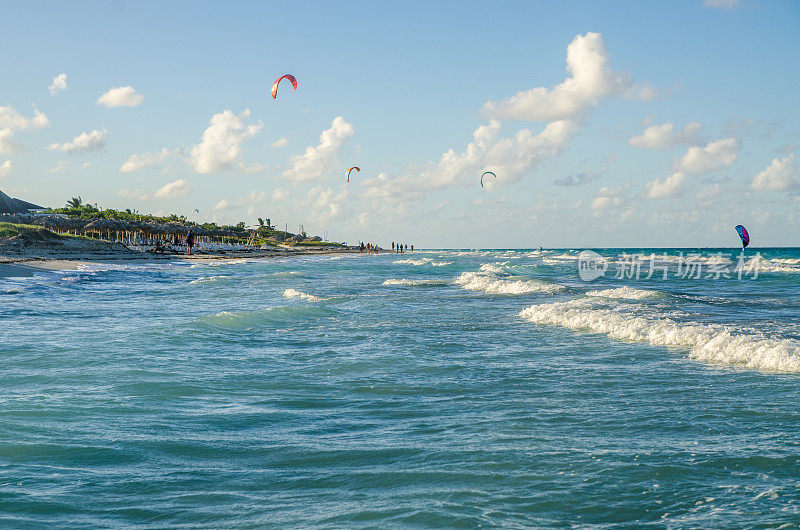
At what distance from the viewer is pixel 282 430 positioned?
21.5ft

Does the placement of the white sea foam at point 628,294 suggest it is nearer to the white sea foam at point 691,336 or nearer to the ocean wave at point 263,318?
the white sea foam at point 691,336

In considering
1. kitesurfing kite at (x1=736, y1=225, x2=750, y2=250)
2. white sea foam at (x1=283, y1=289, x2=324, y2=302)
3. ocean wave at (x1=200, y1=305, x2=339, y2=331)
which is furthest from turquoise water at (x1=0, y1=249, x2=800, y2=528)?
kitesurfing kite at (x1=736, y1=225, x2=750, y2=250)

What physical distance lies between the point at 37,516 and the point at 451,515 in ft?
10.2

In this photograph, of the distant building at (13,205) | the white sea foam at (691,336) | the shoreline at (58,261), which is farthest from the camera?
the distant building at (13,205)

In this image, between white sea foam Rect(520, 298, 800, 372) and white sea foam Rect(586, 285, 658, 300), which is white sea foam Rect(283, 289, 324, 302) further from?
white sea foam Rect(586, 285, 658, 300)

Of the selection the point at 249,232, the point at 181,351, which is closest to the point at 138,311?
the point at 181,351

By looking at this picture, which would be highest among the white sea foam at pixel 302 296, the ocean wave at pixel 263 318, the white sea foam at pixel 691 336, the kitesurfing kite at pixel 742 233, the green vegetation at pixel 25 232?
the kitesurfing kite at pixel 742 233

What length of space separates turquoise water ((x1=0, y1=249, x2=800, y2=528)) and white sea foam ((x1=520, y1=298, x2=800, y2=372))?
0.20 feet

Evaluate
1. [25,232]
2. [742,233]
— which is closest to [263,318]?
[742,233]

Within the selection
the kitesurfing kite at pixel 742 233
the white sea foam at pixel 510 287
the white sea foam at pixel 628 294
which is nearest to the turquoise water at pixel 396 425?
the white sea foam at pixel 628 294

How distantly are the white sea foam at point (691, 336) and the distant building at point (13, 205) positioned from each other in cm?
6317

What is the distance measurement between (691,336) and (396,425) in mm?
8885

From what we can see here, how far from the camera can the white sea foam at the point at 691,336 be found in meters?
10.4

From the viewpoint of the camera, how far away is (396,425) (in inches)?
266
